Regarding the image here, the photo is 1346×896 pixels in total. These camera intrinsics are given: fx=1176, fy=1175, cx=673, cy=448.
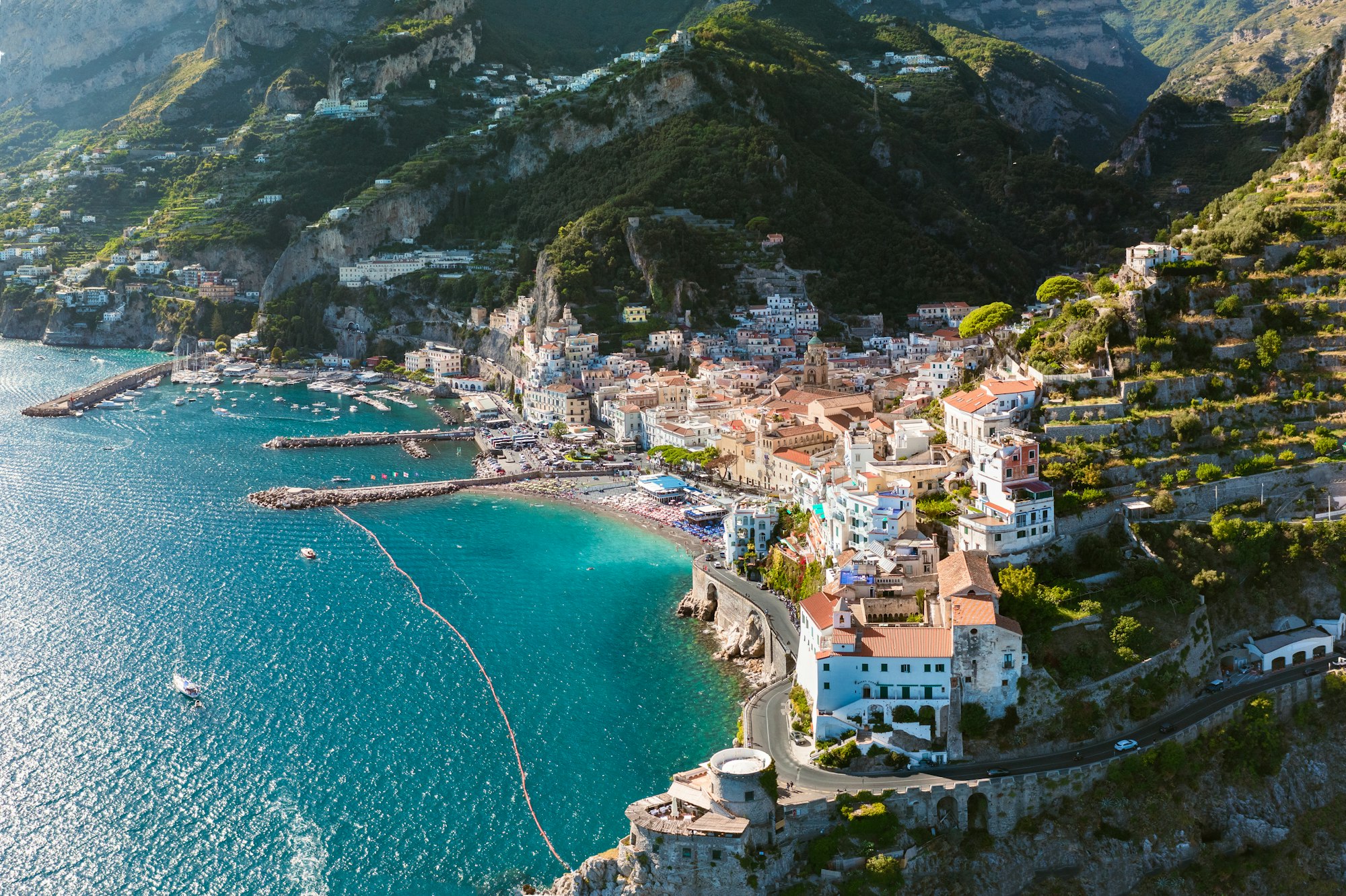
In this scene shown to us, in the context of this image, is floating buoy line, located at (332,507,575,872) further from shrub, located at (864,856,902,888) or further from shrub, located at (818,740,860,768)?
shrub, located at (864,856,902,888)

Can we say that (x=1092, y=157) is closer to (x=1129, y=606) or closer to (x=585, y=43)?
(x=585, y=43)

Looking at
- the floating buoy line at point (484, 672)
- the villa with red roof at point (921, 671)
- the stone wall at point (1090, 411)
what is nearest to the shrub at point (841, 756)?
the villa with red roof at point (921, 671)

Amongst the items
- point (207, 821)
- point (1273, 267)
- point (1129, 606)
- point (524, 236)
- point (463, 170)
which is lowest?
point (207, 821)

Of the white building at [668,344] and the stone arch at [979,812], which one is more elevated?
the white building at [668,344]

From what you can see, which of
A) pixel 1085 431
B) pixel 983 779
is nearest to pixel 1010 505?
pixel 1085 431

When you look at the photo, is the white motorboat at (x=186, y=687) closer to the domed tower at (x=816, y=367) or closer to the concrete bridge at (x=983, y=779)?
the concrete bridge at (x=983, y=779)

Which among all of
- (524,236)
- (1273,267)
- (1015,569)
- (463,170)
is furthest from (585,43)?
→ (1015,569)

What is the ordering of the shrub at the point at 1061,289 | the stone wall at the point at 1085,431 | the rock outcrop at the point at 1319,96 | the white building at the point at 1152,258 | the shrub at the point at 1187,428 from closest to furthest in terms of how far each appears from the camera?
the shrub at the point at 1187,428, the stone wall at the point at 1085,431, the white building at the point at 1152,258, the shrub at the point at 1061,289, the rock outcrop at the point at 1319,96
